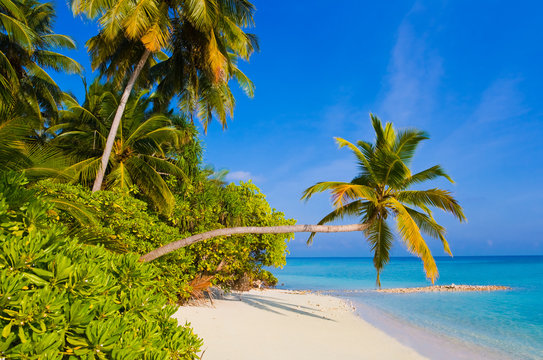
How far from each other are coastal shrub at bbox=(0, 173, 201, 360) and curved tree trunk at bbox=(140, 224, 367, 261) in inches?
135

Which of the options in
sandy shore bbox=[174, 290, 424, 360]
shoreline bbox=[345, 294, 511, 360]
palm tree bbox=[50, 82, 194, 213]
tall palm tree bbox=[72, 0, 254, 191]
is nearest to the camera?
sandy shore bbox=[174, 290, 424, 360]

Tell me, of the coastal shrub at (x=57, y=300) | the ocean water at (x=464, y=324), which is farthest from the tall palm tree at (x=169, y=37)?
the ocean water at (x=464, y=324)

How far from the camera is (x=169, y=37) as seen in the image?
→ 452 inches

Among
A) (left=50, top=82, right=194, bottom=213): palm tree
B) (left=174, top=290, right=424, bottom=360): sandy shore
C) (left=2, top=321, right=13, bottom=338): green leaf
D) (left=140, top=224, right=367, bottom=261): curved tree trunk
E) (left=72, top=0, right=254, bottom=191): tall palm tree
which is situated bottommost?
(left=174, top=290, right=424, bottom=360): sandy shore

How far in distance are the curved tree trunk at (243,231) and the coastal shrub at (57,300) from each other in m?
3.44

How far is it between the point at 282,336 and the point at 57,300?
25.0 ft

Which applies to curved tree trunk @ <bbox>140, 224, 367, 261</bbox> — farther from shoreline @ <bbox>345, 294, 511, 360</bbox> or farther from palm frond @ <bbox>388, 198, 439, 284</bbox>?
shoreline @ <bbox>345, 294, 511, 360</bbox>

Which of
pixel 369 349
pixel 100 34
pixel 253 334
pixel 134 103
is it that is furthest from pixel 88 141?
pixel 369 349

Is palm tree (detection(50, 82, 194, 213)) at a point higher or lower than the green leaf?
higher

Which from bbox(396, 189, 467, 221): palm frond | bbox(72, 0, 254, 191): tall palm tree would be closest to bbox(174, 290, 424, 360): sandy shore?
bbox(396, 189, 467, 221): palm frond

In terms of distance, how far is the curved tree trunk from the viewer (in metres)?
6.37

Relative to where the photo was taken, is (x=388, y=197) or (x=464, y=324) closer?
(x=388, y=197)

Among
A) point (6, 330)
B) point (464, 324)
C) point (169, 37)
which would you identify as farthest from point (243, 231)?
point (464, 324)

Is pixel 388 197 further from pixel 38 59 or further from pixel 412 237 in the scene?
pixel 38 59
